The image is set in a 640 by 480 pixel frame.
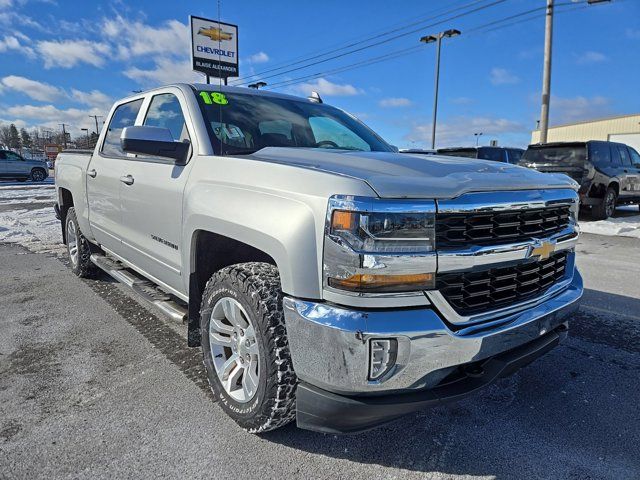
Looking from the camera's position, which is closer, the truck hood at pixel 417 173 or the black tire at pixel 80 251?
the truck hood at pixel 417 173

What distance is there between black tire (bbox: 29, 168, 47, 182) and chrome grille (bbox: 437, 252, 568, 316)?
3194 cm

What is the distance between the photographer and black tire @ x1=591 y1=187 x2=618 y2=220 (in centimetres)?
1024

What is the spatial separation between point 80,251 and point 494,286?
4.61 m

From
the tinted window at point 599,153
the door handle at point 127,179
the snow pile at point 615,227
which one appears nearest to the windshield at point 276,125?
the door handle at point 127,179

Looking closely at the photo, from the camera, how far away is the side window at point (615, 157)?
10.8 meters

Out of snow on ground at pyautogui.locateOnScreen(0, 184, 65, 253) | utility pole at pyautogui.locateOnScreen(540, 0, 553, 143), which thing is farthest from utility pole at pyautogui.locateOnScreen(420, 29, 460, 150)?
snow on ground at pyautogui.locateOnScreen(0, 184, 65, 253)

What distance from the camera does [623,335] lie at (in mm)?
3617

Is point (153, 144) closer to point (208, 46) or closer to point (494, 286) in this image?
point (494, 286)

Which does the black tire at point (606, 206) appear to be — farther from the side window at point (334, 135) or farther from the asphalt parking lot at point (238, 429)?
the side window at point (334, 135)

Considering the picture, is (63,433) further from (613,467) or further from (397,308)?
(613,467)

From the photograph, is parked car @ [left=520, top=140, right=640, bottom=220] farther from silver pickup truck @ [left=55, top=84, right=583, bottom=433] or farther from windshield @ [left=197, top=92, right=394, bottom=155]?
silver pickup truck @ [left=55, top=84, right=583, bottom=433]

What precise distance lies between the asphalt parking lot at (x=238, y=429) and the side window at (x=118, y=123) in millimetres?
1596

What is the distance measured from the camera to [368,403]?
1.80 m

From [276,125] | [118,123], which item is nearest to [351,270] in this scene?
[276,125]
